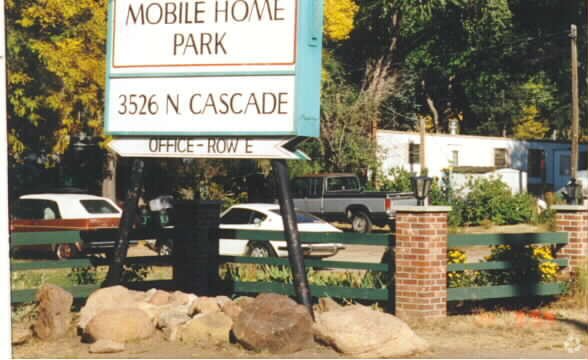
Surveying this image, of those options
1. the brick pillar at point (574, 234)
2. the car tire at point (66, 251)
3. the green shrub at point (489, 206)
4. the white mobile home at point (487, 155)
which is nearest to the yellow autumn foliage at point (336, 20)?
the white mobile home at point (487, 155)

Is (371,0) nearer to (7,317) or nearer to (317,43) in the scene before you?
(317,43)

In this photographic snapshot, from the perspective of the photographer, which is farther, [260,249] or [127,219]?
[260,249]

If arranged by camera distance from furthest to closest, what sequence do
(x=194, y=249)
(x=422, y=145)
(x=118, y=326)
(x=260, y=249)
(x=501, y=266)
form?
(x=422, y=145)
(x=260, y=249)
(x=194, y=249)
(x=501, y=266)
(x=118, y=326)

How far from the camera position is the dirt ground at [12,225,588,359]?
10.3 metres

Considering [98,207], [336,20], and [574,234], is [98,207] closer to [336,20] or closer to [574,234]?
[574,234]

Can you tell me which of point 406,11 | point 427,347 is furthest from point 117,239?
point 406,11

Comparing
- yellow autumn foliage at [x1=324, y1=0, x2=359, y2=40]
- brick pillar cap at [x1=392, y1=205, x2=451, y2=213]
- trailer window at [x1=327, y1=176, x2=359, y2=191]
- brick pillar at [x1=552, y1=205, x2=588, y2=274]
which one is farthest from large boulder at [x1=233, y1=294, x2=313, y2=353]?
yellow autumn foliage at [x1=324, y1=0, x2=359, y2=40]

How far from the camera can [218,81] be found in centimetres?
1180

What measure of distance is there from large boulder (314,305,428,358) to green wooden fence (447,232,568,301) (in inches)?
109

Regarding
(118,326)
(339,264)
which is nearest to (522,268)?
(339,264)

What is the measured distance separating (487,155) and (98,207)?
27146 mm

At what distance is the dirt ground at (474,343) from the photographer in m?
10.3

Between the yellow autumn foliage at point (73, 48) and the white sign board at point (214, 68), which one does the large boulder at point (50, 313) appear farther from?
the yellow autumn foliage at point (73, 48)

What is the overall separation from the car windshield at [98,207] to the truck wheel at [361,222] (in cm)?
1134
